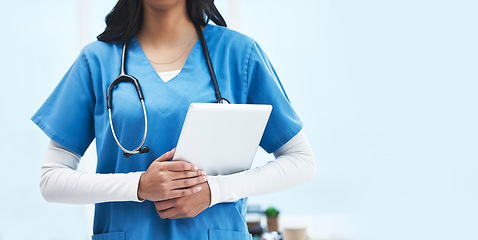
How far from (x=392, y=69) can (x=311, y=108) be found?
1.55ft

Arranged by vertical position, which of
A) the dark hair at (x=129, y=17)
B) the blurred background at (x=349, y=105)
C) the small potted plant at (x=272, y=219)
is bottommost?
the small potted plant at (x=272, y=219)

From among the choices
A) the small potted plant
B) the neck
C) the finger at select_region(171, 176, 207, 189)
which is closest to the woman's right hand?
the finger at select_region(171, 176, 207, 189)

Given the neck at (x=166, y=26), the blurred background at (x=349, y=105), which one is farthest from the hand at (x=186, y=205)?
the blurred background at (x=349, y=105)

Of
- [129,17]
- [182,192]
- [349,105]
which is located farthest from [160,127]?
[349,105]

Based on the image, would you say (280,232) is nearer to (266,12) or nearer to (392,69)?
(392,69)

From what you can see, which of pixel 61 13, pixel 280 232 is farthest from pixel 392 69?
pixel 61 13

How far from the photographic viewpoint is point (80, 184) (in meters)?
0.89

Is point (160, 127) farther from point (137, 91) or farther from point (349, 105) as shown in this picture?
point (349, 105)

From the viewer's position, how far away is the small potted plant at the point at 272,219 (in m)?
2.08

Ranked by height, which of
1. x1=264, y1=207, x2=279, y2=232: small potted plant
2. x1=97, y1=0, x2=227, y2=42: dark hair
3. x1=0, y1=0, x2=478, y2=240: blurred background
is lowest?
x1=264, y1=207, x2=279, y2=232: small potted plant

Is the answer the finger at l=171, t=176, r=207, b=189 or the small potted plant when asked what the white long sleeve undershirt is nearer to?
the finger at l=171, t=176, r=207, b=189

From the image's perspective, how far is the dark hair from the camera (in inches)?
41.0

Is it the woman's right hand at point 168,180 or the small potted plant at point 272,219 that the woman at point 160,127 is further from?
the small potted plant at point 272,219

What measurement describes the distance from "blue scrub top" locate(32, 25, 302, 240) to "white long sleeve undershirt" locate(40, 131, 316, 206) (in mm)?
32
